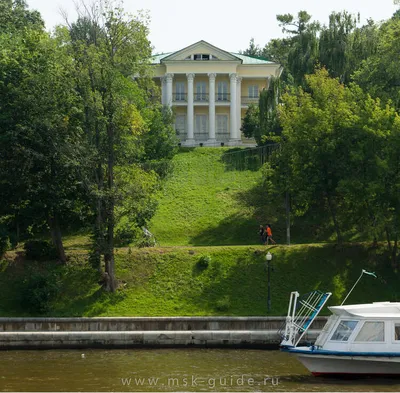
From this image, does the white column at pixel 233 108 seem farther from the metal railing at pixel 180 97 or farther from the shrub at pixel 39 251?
the shrub at pixel 39 251

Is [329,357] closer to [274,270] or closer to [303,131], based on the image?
[274,270]

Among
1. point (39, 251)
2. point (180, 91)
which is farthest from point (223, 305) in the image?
point (180, 91)

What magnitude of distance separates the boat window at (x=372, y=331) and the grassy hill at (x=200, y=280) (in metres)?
11.3

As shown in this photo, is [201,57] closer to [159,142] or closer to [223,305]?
[159,142]

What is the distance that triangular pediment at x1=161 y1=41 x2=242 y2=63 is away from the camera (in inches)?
3219

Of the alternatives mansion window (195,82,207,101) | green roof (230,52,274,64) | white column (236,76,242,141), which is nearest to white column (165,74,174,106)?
mansion window (195,82,207,101)

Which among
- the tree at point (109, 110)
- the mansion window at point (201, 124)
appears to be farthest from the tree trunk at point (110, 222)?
the mansion window at point (201, 124)

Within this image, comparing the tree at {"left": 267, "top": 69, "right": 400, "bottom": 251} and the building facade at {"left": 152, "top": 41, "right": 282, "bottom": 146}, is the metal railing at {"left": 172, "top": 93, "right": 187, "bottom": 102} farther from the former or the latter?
the tree at {"left": 267, "top": 69, "right": 400, "bottom": 251}

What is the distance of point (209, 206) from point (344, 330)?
3097 centimetres

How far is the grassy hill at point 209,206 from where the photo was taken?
5366cm

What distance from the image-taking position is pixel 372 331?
28.4 meters

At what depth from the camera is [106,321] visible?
123 feet

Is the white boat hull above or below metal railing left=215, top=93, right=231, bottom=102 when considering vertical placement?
below

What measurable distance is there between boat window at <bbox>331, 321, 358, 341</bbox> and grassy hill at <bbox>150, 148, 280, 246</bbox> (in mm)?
23629
